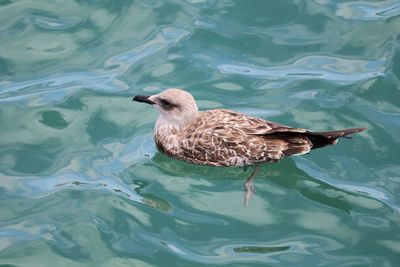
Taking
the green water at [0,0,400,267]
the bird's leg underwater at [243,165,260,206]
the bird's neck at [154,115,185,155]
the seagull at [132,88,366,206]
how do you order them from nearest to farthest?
the green water at [0,0,400,267], the bird's leg underwater at [243,165,260,206], the seagull at [132,88,366,206], the bird's neck at [154,115,185,155]

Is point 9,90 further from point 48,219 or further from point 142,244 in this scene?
point 142,244

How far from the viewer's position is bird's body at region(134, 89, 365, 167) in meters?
8.96

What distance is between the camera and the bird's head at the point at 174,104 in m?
9.46

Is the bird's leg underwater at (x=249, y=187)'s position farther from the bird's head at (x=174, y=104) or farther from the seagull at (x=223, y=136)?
the bird's head at (x=174, y=104)

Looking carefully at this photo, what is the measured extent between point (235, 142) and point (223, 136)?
0.16 m

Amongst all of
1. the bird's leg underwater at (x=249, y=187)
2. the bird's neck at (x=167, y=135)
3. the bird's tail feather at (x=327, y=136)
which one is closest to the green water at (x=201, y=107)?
the bird's leg underwater at (x=249, y=187)

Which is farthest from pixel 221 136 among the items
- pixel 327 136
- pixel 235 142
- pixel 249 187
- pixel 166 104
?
pixel 327 136

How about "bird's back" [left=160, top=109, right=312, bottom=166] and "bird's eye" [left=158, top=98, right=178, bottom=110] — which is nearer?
"bird's back" [left=160, top=109, right=312, bottom=166]

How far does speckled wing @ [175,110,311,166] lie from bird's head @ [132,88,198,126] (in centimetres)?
21

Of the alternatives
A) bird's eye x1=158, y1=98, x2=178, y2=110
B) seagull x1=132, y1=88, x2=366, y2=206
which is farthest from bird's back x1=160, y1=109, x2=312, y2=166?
bird's eye x1=158, y1=98, x2=178, y2=110

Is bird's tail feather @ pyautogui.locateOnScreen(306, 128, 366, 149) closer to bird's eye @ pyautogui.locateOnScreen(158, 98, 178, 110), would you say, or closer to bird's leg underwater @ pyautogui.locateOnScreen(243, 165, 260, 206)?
bird's leg underwater @ pyautogui.locateOnScreen(243, 165, 260, 206)

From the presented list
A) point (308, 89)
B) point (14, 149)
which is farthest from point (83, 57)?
point (308, 89)

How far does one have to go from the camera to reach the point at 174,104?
947 centimetres

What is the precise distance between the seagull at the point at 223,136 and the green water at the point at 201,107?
0.61 feet
